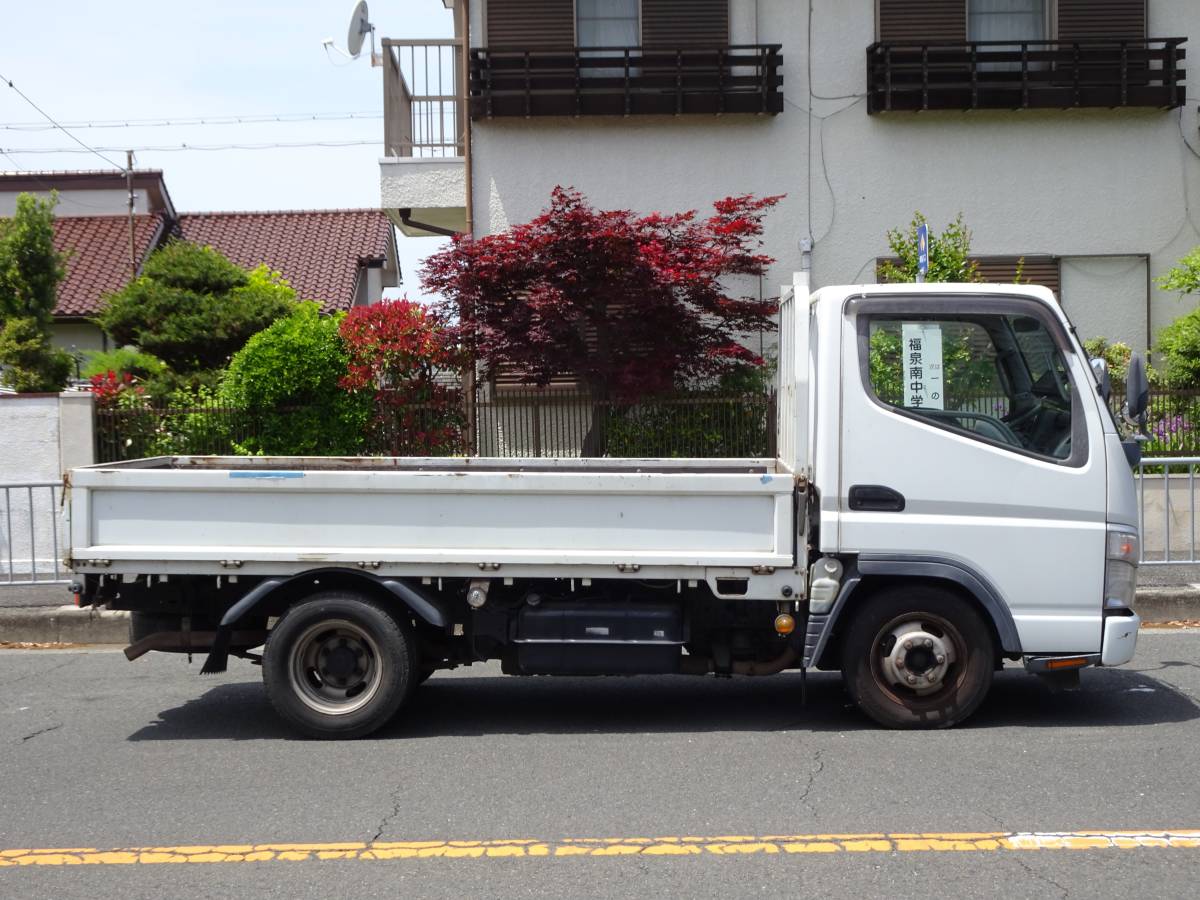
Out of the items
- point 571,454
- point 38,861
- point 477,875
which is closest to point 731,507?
point 477,875

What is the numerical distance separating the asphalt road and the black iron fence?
5585 millimetres

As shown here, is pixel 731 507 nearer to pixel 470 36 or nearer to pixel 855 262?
pixel 855 262

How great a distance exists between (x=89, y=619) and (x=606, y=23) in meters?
9.64

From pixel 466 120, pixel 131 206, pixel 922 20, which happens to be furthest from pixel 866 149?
pixel 131 206

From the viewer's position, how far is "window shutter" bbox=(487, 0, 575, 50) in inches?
617

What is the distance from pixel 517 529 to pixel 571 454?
7.79 metres

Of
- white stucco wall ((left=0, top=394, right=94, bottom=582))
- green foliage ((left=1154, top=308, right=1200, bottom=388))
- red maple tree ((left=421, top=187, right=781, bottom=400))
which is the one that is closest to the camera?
red maple tree ((left=421, top=187, right=781, bottom=400))

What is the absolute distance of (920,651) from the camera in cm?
693

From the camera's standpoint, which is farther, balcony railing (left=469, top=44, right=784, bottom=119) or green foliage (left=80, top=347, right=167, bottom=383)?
green foliage (left=80, top=347, right=167, bottom=383)

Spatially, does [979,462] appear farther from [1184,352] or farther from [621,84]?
[621,84]

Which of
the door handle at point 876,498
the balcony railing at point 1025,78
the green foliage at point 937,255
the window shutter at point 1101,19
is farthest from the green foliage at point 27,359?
the door handle at point 876,498

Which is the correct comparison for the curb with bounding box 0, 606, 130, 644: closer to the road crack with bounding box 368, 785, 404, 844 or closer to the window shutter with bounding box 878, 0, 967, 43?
the road crack with bounding box 368, 785, 404, 844

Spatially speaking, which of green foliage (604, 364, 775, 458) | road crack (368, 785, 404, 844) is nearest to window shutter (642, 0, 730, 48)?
green foliage (604, 364, 775, 458)

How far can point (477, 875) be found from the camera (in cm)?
499
